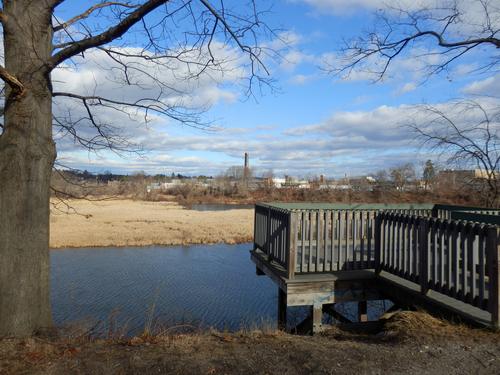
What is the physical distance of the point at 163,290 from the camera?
14.0 m

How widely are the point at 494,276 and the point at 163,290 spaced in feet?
37.5

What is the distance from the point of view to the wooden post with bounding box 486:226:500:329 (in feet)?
14.5

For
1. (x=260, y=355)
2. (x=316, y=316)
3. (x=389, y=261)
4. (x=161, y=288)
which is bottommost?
(x=161, y=288)

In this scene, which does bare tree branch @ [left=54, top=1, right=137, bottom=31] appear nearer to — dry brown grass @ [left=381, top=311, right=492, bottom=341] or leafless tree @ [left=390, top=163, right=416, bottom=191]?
dry brown grass @ [left=381, top=311, right=492, bottom=341]

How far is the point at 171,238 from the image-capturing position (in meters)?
26.5

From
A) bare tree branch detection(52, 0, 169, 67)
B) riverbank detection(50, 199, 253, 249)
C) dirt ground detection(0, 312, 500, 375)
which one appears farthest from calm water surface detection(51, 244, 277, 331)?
bare tree branch detection(52, 0, 169, 67)

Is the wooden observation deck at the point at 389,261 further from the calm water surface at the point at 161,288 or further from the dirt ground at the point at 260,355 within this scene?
the calm water surface at the point at 161,288

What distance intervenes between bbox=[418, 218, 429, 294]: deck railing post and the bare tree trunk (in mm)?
4897

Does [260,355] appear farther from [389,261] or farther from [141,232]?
[141,232]

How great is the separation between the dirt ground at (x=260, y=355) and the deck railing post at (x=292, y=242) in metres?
2.14

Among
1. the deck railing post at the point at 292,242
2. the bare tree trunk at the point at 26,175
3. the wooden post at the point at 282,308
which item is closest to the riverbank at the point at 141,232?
the wooden post at the point at 282,308

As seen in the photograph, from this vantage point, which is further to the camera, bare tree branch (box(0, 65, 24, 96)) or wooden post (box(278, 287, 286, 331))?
wooden post (box(278, 287, 286, 331))

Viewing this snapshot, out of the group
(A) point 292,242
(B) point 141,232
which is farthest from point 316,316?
(B) point 141,232

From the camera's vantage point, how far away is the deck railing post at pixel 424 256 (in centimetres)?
564
